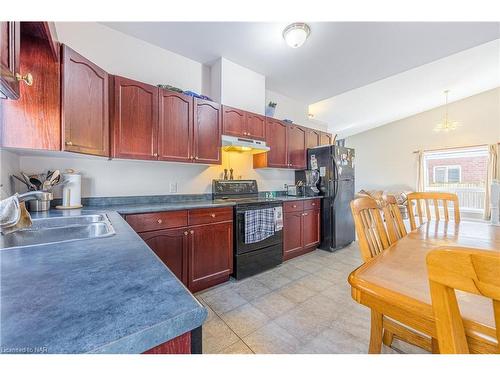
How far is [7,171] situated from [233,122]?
80.6 inches

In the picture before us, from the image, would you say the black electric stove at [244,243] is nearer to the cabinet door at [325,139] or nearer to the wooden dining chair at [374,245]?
the wooden dining chair at [374,245]

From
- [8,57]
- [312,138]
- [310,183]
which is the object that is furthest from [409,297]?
[312,138]

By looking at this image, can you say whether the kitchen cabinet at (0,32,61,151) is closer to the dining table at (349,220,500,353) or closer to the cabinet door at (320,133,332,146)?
the dining table at (349,220,500,353)

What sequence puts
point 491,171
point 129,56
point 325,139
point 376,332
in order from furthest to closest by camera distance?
point 491,171, point 325,139, point 129,56, point 376,332

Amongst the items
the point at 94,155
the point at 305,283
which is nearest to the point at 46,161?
the point at 94,155

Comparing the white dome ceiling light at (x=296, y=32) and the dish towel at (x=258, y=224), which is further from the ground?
the white dome ceiling light at (x=296, y=32)

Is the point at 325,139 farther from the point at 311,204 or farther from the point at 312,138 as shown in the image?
the point at 311,204

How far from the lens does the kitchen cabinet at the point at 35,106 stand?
4.42 feet

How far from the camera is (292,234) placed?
304cm

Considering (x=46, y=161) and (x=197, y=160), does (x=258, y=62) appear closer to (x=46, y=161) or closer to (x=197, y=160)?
(x=197, y=160)

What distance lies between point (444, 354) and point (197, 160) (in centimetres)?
230

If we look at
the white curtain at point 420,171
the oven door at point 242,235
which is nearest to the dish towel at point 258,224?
the oven door at point 242,235

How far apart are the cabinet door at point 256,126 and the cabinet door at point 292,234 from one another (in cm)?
118

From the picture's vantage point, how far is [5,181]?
1407mm
